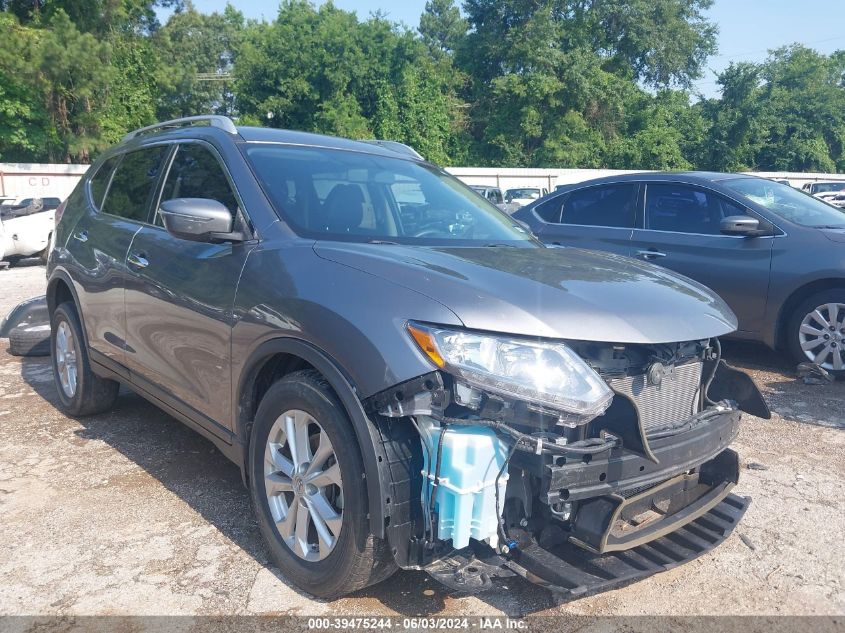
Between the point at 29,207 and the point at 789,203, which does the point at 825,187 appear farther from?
the point at 29,207

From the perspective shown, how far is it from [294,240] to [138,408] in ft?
9.36

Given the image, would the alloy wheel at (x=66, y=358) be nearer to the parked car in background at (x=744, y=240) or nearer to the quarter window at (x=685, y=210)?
the parked car in background at (x=744, y=240)

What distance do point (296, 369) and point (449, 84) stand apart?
44.5 metres

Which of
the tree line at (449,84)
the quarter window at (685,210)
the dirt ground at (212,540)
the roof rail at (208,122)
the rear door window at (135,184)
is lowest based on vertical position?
the dirt ground at (212,540)

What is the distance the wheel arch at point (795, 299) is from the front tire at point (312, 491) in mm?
4649

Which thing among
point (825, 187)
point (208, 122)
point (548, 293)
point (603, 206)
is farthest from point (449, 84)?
point (548, 293)

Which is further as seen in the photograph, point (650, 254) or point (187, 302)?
point (650, 254)

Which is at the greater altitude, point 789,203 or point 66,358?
point 789,203

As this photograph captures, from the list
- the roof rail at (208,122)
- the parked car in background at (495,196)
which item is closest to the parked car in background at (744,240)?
the parked car in background at (495,196)

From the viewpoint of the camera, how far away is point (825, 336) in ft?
18.8

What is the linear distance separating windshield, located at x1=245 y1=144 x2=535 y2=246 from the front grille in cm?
110

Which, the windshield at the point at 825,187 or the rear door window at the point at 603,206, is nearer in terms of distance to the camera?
the rear door window at the point at 603,206

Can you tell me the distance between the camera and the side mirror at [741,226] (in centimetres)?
588

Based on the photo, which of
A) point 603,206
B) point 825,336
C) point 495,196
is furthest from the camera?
point 495,196
